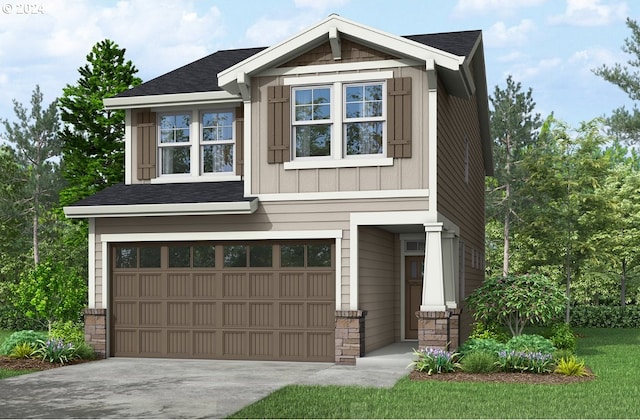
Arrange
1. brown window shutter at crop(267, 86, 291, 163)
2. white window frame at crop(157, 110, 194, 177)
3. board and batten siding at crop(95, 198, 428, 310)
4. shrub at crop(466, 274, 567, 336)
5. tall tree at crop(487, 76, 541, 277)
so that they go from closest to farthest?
board and batten siding at crop(95, 198, 428, 310) → brown window shutter at crop(267, 86, 291, 163) → shrub at crop(466, 274, 567, 336) → white window frame at crop(157, 110, 194, 177) → tall tree at crop(487, 76, 541, 277)

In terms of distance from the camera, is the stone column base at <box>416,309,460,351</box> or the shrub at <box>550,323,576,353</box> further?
the shrub at <box>550,323,576,353</box>

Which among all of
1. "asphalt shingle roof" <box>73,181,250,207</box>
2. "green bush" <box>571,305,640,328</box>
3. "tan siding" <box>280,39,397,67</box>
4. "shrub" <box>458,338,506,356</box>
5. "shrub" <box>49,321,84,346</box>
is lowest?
"green bush" <box>571,305,640,328</box>

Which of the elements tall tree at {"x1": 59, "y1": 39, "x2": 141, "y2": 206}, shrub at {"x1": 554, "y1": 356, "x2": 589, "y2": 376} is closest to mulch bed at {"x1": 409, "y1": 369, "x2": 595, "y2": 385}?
shrub at {"x1": 554, "y1": 356, "x2": 589, "y2": 376}

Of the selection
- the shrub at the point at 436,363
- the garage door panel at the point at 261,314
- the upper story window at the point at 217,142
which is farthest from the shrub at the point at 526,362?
the upper story window at the point at 217,142

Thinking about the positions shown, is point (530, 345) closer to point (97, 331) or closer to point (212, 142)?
point (212, 142)

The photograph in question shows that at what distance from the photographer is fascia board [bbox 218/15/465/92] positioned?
15.4m

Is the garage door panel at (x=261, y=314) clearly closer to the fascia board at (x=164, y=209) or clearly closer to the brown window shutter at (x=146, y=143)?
the fascia board at (x=164, y=209)

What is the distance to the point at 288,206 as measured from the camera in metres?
16.4

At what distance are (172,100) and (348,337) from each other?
6.55 meters

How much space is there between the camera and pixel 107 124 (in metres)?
24.8

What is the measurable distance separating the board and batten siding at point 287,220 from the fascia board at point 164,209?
1.41 feet

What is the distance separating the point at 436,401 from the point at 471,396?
2.40 feet

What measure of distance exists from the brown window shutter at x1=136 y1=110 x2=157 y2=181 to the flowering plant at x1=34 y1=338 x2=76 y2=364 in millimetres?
4217

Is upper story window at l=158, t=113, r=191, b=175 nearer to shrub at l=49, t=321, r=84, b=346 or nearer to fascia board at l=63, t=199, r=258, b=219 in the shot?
fascia board at l=63, t=199, r=258, b=219
